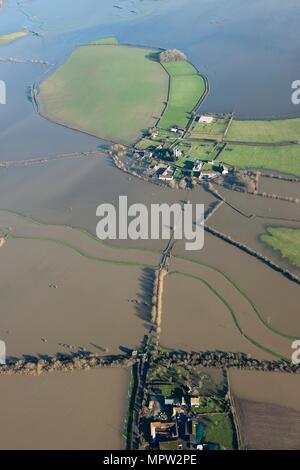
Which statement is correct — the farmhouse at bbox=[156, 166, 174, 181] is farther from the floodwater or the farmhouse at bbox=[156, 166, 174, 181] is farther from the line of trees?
the line of trees

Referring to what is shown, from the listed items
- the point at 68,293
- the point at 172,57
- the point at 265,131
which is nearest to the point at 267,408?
the point at 68,293

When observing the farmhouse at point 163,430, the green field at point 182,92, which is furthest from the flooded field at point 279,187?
the farmhouse at point 163,430

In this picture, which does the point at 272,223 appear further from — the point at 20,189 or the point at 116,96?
the point at 116,96

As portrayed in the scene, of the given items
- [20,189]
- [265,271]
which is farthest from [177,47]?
[265,271]

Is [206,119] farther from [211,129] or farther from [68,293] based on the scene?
[68,293]

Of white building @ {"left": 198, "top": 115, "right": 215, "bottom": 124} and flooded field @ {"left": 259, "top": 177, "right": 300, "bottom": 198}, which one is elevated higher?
white building @ {"left": 198, "top": 115, "right": 215, "bottom": 124}

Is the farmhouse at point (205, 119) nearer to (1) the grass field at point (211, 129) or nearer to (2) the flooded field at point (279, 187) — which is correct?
(1) the grass field at point (211, 129)

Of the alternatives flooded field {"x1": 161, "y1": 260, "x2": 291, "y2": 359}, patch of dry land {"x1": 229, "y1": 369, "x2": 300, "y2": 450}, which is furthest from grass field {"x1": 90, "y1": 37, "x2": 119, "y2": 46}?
patch of dry land {"x1": 229, "y1": 369, "x2": 300, "y2": 450}
